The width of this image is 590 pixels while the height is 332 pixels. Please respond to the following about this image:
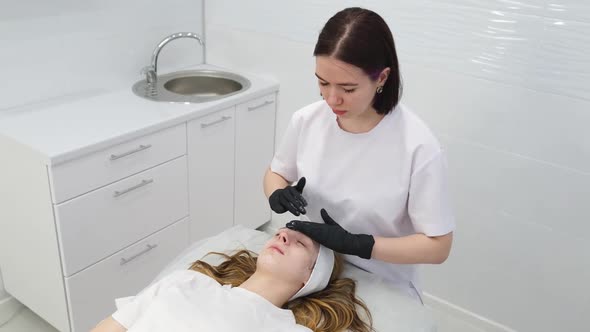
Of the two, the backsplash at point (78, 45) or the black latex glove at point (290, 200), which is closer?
the black latex glove at point (290, 200)

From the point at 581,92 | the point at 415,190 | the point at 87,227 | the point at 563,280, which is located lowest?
the point at 563,280

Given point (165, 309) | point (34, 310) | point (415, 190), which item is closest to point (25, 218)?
point (34, 310)

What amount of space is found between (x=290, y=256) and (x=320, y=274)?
0.10 metres

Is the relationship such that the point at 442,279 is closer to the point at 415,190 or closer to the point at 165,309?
the point at 415,190

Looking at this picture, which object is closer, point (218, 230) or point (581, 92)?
point (581, 92)

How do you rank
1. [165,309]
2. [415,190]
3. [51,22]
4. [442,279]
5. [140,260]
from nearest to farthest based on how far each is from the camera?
[165,309] < [415,190] < [51,22] < [140,260] < [442,279]

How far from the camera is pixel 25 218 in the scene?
203cm

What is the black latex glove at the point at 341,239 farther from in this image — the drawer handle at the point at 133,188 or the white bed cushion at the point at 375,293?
the drawer handle at the point at 133,188

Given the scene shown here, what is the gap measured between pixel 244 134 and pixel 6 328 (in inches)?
52.7

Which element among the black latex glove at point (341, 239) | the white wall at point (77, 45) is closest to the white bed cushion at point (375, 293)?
the black latex glove at point (341, 239)

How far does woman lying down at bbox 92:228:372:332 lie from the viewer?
4.35 ft

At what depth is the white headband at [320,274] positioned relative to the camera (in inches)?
57.4

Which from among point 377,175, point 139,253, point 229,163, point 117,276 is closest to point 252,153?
point 229,163

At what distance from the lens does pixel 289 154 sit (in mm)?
1688
